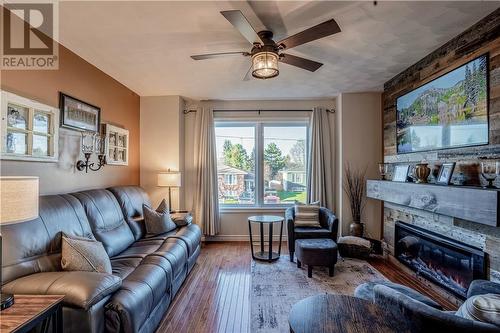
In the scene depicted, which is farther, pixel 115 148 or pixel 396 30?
pixel 115 148

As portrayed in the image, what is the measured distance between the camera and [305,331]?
4.78ft

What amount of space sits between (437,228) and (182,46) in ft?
11.3

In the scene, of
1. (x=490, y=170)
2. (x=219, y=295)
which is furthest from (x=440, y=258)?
(x=219, y=295)

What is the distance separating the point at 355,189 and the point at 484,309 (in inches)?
131

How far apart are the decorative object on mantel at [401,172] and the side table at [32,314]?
3.84 meters

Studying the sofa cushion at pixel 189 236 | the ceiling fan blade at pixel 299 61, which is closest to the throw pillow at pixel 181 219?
the sofa cushion at pixel 189 236

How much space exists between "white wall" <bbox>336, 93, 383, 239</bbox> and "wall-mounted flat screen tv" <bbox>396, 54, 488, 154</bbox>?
733 millimetres

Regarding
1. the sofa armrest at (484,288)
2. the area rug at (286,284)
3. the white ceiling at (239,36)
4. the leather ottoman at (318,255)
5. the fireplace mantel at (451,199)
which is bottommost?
the area rug at (286,284)

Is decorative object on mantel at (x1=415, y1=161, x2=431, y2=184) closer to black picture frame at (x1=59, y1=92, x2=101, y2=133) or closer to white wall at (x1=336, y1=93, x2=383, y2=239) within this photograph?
white wall at (x1=336, y1=93, x2=383, y2=239)

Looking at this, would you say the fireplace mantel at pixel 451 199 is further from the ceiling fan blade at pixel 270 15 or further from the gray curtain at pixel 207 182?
the gray curtain at pixel 207 182

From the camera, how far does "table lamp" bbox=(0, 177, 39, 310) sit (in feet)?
4.46

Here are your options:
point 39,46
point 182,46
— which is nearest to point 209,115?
point 182,46

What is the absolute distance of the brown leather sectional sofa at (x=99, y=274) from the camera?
164cm

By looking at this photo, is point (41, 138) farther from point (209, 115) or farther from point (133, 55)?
point (209, 115)
